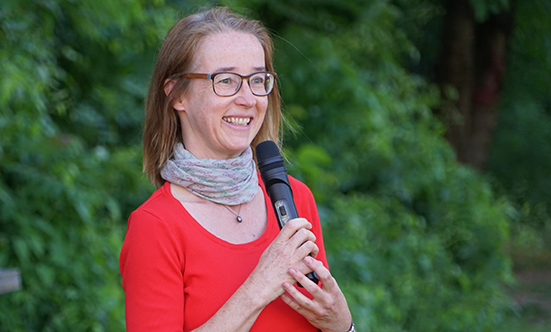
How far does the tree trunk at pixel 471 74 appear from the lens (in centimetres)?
717

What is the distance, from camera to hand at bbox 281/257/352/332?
1.44 metres

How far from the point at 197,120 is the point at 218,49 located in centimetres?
20

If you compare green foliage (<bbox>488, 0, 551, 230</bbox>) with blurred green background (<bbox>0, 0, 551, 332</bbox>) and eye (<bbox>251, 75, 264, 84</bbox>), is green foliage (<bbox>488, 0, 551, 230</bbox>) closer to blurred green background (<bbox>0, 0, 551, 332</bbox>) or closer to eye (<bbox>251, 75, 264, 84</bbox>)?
blurred green background (<bbox>0, 0, 551, 332</bbox>)

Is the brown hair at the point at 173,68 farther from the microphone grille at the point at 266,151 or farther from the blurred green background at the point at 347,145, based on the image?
the blurred green background at the point at 347,145

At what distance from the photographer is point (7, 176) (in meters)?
3.42

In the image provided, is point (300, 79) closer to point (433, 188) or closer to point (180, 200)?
point (433, 188)

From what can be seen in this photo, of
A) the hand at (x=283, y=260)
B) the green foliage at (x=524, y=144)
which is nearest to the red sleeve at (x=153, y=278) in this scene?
the hand at (x=283, y=260)

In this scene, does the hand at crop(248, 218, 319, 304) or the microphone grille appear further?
the microphone grille

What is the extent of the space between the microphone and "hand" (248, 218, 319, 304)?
66 millimetres

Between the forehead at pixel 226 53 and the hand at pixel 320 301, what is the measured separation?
0.54m

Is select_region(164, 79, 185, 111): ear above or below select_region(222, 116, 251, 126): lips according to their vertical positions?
above

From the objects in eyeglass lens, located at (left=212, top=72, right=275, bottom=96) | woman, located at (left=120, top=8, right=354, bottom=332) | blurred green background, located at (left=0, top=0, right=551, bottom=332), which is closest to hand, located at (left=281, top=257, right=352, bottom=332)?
woman, located at (left=120, top=8, right=354, bottom=332)

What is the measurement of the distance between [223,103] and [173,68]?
7.3 inches

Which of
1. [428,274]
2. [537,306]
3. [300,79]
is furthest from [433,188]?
[537,306]
